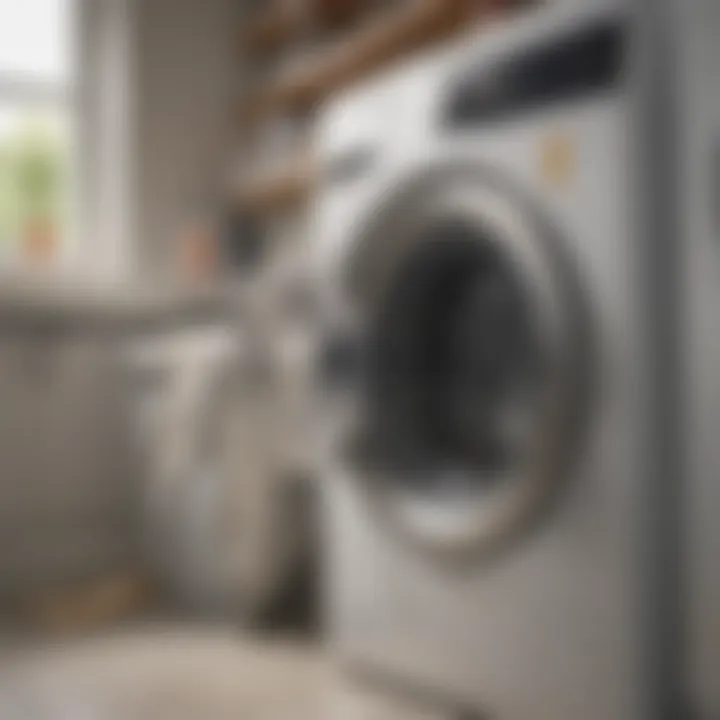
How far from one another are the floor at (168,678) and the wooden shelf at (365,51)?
1.10 m

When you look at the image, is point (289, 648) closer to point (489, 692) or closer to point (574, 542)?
point (489, 692)

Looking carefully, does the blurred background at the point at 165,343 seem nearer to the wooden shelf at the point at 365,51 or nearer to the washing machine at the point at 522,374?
the wooden shelf at the point at 365,51

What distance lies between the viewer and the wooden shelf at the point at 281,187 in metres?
2.24

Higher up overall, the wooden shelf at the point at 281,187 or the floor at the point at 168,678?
the wooden shelf at the point at 281,187

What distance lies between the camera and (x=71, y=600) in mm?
2020

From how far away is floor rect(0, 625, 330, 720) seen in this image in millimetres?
1351

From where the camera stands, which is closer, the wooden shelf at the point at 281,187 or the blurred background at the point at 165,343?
the blurred background at the point at 165,343

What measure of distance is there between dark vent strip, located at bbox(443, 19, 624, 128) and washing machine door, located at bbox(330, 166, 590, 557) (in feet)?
0.26

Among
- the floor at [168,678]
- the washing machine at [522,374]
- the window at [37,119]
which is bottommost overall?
the floor at [168,678]

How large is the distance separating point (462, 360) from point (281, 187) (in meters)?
1.09

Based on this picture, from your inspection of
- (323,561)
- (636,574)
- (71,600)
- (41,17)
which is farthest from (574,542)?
(41,17)

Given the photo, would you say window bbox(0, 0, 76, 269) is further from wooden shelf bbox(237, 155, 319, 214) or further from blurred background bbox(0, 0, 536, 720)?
wooden shelf bbox(237, 155, 319, 214)

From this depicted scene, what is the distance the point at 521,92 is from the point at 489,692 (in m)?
0.73

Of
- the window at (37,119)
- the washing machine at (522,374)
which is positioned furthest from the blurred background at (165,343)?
the washing machine at (522,374)
